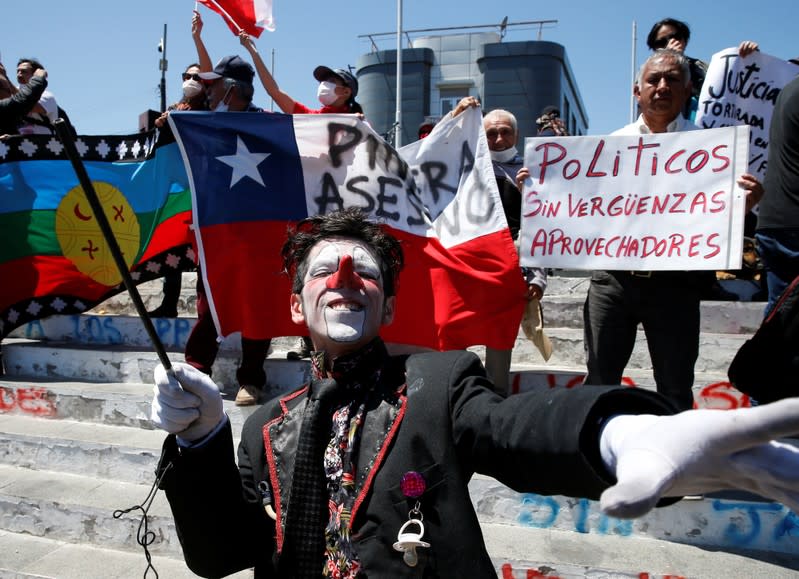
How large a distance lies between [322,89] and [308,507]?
351cm

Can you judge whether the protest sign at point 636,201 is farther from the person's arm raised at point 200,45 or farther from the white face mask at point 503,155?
the person's arm raised at point 200,45

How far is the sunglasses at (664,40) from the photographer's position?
473cm

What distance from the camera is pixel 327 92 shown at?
450 centimetres

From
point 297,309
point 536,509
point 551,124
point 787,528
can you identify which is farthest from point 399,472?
point 551,124

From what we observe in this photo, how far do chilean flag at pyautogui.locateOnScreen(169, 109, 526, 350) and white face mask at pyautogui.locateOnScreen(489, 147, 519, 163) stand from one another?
13.7 inches

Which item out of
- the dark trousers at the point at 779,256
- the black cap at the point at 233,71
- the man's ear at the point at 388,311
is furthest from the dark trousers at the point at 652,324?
the black cap at the point at 233,71

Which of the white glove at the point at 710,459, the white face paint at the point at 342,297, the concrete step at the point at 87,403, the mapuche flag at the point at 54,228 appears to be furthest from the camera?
the mapuche flag at the point at 54,228

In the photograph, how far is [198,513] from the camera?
1503 mm

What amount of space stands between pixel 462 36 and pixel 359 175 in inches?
994

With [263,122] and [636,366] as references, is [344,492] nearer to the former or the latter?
[263,122]

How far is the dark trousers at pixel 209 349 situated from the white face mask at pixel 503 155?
188 cm

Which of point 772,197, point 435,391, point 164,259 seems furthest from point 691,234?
point 164,259

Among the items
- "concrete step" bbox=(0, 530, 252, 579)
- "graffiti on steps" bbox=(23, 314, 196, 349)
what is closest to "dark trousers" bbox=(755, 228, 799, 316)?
"concrete step" bbox=(0, 530, 252, 579)

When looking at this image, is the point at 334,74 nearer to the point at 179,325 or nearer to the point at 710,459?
the point at 179,325
